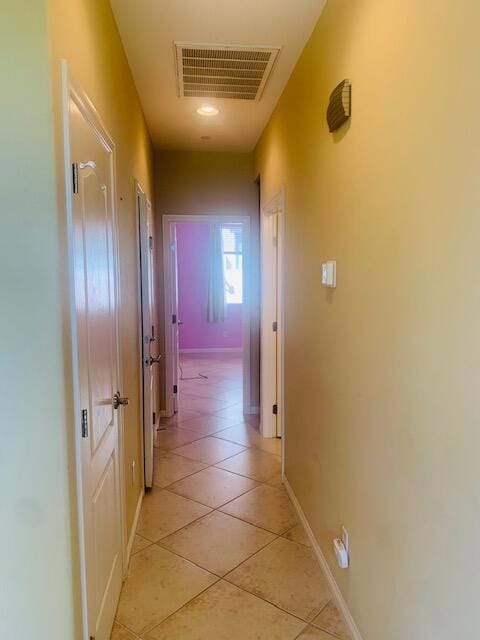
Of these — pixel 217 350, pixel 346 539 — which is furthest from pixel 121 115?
pixel 217 350

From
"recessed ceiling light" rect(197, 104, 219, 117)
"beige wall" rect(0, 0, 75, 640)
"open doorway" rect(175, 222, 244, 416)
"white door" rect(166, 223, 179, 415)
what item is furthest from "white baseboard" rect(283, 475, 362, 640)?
"open doorway" rect(175, 222, 244, 416)

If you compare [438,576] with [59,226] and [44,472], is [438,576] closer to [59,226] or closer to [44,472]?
→ [44,472]

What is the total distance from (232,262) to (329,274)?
22.0 ft

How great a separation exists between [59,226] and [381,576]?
155 cm

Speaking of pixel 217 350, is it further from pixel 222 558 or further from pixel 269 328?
pixel 222 558

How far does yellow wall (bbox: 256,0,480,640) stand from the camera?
1.04 metres

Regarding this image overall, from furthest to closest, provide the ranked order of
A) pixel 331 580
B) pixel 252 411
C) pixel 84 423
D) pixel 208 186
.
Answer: pixel 252 411, pixel 208 186, pixel 331 580, pixel 84 423

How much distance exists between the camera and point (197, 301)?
28.5 ft

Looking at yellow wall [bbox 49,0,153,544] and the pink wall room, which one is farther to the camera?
the pink wall room

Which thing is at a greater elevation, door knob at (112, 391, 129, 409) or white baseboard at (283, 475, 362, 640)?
door knob at (112, 391, 129, 409)

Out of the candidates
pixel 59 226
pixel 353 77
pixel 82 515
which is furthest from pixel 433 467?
pixel 353 77

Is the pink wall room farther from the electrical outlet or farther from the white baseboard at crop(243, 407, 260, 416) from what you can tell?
the electrical outlet

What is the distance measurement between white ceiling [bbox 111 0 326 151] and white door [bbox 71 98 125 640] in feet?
2.56

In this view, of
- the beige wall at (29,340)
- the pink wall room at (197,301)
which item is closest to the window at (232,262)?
the pink wall room at (197,301)
